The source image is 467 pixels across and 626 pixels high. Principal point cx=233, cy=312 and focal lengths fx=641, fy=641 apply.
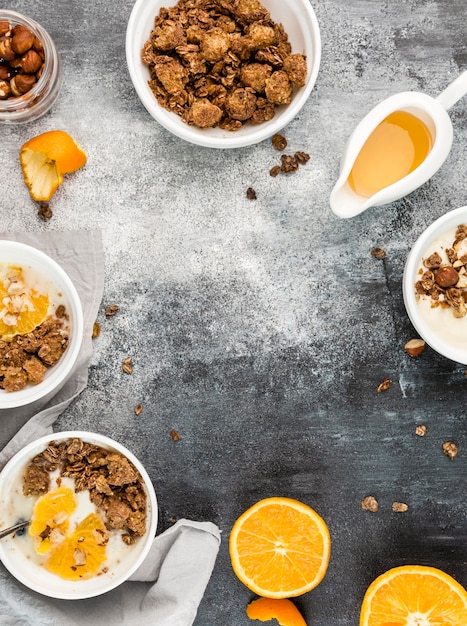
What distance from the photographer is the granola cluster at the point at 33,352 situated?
144cm

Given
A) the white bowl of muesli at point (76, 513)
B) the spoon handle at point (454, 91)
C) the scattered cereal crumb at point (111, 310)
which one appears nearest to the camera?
the spoon handle at point (454, 91)

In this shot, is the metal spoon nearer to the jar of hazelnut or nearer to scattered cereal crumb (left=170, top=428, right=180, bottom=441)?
scattered cereal crumb (left=170, top=428, right=180, bottom=441)

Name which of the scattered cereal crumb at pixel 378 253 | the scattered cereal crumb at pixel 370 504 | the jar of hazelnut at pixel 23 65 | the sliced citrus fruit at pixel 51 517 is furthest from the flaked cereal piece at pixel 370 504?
the jar of hazelnut at pixel 23 65

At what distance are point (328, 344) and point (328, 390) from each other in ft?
0.39

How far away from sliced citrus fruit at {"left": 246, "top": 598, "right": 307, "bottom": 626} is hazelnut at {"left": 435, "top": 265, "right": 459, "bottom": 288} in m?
0.88

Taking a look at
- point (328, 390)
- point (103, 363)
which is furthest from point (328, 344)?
point (103, 363)

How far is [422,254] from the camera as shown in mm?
1504

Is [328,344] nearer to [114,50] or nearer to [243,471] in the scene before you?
[243,471]

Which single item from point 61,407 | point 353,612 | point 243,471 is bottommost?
point 353,612

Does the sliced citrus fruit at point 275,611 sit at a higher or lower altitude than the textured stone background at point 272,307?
lower

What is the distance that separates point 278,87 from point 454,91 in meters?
0.38

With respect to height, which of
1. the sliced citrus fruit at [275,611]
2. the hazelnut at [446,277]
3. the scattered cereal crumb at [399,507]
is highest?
the hazelnut at [446,277]

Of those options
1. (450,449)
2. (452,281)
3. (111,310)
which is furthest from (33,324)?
(450,449)

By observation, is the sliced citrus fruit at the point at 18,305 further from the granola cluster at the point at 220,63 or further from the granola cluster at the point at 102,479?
the granola cluster at the point at 220,63
